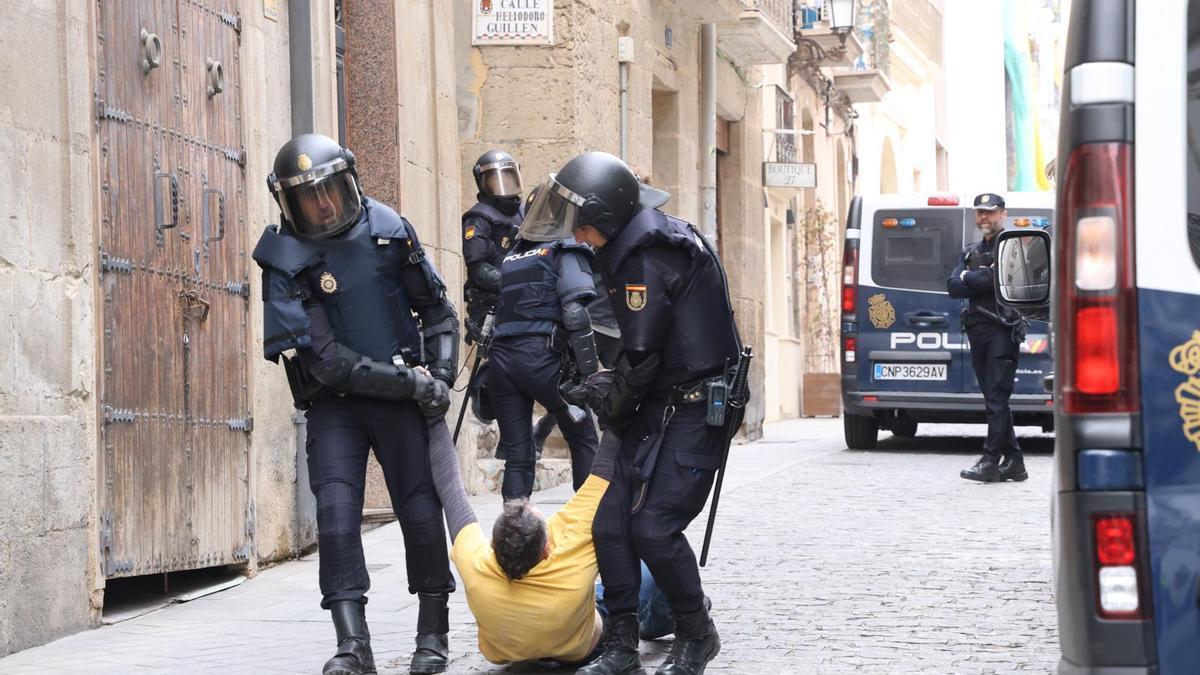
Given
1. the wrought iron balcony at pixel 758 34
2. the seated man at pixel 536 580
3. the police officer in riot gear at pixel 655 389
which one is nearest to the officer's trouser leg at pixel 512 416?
the seated man at pixel 536 580

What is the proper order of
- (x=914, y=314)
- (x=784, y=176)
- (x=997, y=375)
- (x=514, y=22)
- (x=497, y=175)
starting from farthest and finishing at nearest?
(x=784, y=176), (x=914, y=314), (x=514, y=22), (x=997, y=375), (x=497, y=175)

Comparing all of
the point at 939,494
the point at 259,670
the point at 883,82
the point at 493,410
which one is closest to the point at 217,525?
the point at 493,410

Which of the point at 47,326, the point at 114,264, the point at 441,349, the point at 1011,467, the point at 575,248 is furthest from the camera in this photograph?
the point at 1011,467

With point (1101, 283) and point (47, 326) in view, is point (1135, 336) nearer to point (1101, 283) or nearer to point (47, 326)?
point (1101, 283)

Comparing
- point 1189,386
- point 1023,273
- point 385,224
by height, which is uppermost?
point 385,224

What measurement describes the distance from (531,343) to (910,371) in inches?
302

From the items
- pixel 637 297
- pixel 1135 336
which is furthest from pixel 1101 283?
pixel 637 297

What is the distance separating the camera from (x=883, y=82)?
98.8 feet

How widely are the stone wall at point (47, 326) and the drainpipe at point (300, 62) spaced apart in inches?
93.2

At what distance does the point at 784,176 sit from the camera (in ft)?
75.5

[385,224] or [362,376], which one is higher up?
[385,224]

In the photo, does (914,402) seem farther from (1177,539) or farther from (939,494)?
(1177,539)

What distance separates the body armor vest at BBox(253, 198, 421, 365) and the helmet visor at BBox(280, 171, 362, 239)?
0.19 feet

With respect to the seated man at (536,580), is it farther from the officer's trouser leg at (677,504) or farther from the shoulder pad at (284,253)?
the shoulder pad at (284,253)
